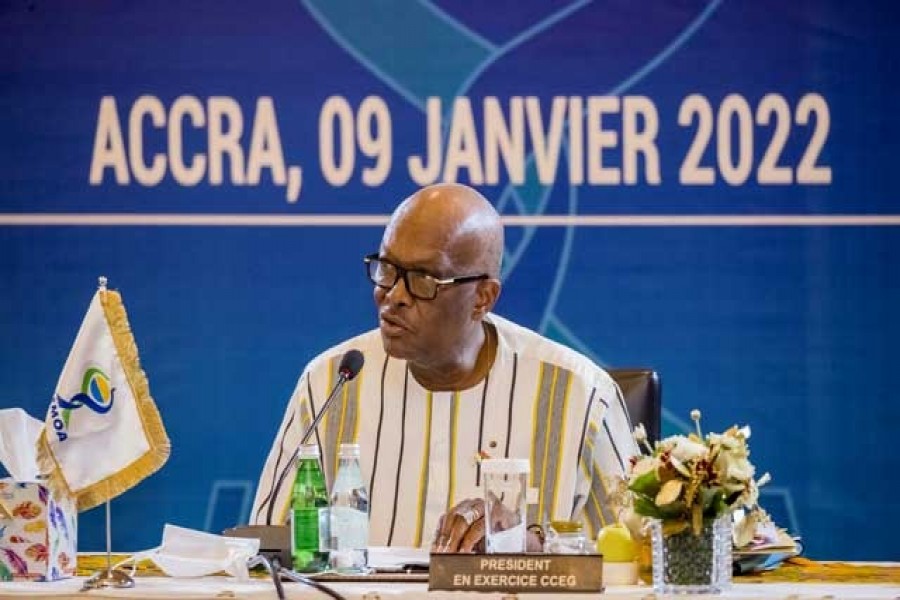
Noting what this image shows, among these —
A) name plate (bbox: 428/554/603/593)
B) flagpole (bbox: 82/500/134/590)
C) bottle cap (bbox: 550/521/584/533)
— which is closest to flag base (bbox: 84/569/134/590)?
flagpole (bbox: 82/500/134/590)

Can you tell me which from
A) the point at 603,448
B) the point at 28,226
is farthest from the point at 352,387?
the point at 28,226

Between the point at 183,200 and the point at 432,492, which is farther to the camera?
the point at 183,200

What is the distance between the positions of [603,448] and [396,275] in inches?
24.2

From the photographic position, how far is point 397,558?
3199 millimetres

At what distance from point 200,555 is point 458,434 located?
940 millimetres

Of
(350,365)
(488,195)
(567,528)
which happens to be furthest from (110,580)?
(488,195)

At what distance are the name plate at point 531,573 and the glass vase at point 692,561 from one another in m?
0.13

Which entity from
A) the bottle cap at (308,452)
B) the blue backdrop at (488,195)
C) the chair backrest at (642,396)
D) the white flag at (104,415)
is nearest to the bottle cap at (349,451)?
the bottle cap at (308,452)

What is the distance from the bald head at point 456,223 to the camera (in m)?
3.66

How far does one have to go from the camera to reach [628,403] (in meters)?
4.02

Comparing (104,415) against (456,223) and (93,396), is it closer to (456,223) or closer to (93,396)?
(93,396)

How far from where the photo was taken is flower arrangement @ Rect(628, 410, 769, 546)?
271 cm

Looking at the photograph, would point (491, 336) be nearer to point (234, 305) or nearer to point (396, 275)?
point (396, 275)

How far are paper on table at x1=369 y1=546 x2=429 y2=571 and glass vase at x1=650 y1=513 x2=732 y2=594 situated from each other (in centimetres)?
50
